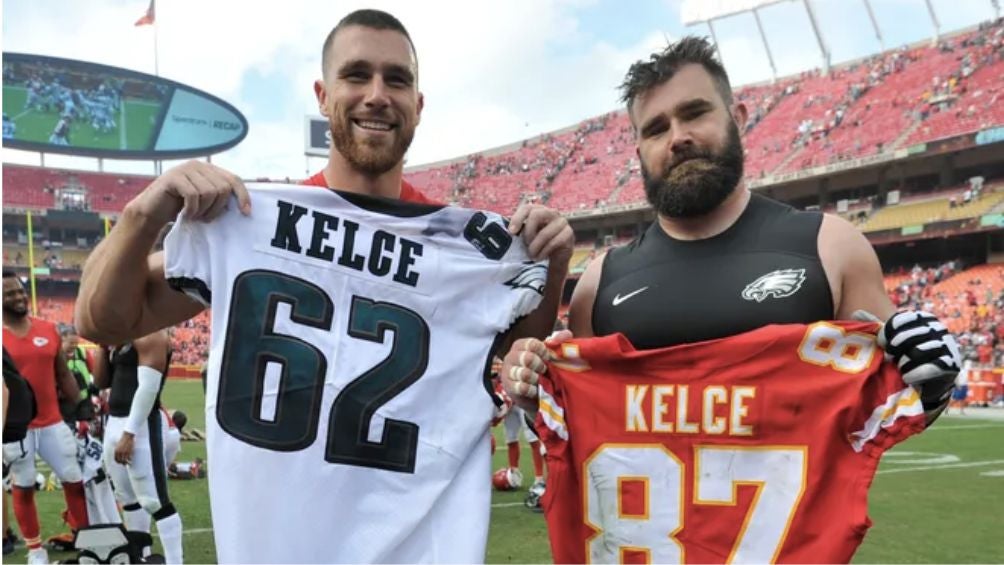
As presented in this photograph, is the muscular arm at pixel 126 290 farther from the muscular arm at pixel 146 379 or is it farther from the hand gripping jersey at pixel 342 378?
the muscular arm at pixel 146 379

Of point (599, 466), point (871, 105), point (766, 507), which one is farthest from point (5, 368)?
point (871, 105)

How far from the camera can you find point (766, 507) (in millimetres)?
2258

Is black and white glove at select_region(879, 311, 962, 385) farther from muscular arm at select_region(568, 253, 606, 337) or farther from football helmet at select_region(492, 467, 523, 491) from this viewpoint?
football helmet at select_region(492, 467, 523, 491)

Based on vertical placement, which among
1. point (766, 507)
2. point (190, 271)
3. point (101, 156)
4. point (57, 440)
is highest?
point (101, 156)

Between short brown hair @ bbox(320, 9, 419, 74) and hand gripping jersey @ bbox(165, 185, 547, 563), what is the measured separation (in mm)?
443

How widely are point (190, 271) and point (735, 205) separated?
62.7 inches

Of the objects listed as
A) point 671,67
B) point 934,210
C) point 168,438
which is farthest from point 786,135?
point 671,67

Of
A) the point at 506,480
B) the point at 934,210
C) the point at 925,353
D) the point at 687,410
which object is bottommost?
the point at 506,480

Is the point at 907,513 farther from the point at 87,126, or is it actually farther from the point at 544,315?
the point at 87,126

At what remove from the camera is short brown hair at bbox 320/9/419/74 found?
2377 millimetres

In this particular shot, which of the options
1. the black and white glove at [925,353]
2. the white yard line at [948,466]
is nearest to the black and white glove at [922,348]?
the black and white glove at [925,353]

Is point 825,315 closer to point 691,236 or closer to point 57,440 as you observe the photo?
point 691,236

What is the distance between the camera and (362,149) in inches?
91.7

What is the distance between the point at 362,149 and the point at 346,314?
477mm
